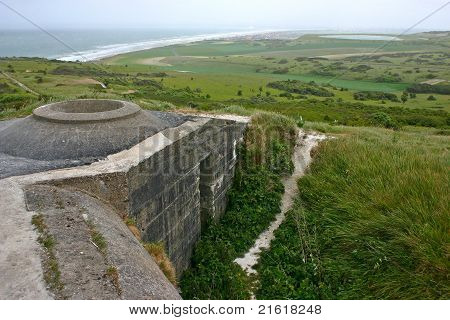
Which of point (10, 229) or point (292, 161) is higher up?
point (10, 229)

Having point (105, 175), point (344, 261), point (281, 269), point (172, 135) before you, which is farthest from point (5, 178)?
point (344, 261)

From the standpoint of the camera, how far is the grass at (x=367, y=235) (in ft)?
16.9

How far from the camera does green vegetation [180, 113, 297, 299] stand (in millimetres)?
6020

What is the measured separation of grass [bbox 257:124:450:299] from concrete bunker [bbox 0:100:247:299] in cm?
149

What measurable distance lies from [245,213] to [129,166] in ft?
11.6

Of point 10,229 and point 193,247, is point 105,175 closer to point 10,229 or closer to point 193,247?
point 10,229

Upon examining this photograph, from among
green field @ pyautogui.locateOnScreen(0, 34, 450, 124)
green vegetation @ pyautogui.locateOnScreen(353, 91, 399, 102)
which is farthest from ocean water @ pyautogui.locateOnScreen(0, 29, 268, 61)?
green vegetation @ pyautogui.locateOnScreen(353, 91, 399, 102)

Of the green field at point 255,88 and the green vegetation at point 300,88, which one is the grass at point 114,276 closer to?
the green field at point 255,88

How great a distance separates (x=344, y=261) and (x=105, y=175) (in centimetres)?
352

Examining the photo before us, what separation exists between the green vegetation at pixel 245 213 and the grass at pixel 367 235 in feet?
1.53

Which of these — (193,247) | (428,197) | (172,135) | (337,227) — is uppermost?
(172,135)

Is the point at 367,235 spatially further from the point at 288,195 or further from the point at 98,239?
the point at 98,239

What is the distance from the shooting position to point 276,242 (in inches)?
270

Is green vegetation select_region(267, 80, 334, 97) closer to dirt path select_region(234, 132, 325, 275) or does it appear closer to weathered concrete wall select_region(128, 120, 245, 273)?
dirt path select_region(234, 132, 325, 275)
